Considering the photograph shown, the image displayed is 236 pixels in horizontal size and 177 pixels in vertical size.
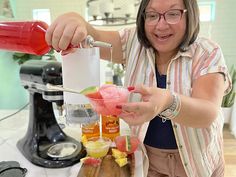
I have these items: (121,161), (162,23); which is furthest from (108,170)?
(162,23)

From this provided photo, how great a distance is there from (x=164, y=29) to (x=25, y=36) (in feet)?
1.59

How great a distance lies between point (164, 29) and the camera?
91 centimetres

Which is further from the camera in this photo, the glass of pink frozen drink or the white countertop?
the white countertop

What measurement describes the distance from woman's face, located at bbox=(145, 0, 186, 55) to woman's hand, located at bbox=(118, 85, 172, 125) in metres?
0.40

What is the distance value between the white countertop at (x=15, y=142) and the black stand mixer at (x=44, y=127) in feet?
0.06

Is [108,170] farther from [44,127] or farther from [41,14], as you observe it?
[41,14]

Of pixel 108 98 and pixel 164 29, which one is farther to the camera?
pixel 164 29

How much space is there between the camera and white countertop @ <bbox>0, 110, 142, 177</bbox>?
0.82 m

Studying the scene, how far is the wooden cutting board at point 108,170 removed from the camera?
31.1 inches

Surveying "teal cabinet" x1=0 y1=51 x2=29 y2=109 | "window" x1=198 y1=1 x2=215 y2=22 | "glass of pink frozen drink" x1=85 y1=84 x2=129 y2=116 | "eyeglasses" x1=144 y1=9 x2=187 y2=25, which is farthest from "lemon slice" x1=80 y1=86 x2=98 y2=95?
"window" x1=198 y1=1 x2=215 y2=22

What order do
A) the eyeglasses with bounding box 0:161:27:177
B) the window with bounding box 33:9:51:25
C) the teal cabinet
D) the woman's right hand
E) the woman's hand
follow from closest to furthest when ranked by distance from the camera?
the woman's hand → the woman's right hand → the eyeglasses with bounding box 0:161:27:177 → the teal cabinet → the window with bounding box 33:9:51:25

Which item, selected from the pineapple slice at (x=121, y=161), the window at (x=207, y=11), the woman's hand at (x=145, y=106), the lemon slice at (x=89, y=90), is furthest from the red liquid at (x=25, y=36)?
the window at (x=207, y=11)

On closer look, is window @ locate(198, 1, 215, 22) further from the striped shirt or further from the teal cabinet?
the striped shirt

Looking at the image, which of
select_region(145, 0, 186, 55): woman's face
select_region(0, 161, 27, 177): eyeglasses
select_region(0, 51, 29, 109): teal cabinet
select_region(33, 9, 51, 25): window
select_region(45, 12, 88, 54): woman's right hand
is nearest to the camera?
select_region(45, 12, 88, 54): woman's right hand
